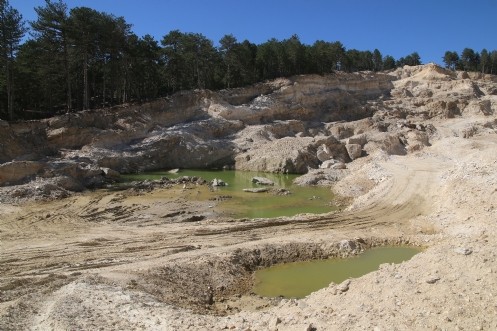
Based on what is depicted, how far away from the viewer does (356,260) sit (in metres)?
14.4

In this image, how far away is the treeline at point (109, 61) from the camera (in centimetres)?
3588

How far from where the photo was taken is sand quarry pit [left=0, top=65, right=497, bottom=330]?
801 centimetres

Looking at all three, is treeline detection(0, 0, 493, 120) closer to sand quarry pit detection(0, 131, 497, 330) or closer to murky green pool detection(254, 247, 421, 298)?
sand quarry pit detection(0, 131, 497, 330)

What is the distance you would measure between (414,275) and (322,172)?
81.4 ft

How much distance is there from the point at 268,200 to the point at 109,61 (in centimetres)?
2654

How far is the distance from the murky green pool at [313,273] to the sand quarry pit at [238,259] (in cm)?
43

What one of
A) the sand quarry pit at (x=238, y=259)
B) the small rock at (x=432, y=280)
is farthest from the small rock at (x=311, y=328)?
the small rock at (x=432, y=280)

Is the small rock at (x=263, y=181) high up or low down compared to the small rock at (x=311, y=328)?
up

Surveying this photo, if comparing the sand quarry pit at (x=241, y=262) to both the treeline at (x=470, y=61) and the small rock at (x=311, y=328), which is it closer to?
the small rock at (x=311, y=328)

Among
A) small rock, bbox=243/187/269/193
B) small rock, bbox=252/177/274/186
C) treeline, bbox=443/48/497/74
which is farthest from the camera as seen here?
treeline, bbox=443/48/497/74

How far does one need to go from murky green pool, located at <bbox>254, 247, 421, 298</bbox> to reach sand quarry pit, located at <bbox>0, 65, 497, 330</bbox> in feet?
1.42

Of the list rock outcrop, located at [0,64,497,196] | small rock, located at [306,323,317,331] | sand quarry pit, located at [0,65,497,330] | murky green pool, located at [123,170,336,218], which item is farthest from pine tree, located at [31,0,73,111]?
small rock, located at [306,323,317,331]

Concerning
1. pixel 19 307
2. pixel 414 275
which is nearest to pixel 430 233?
pixel 414 275

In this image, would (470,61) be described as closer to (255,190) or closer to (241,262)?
(255,190)
